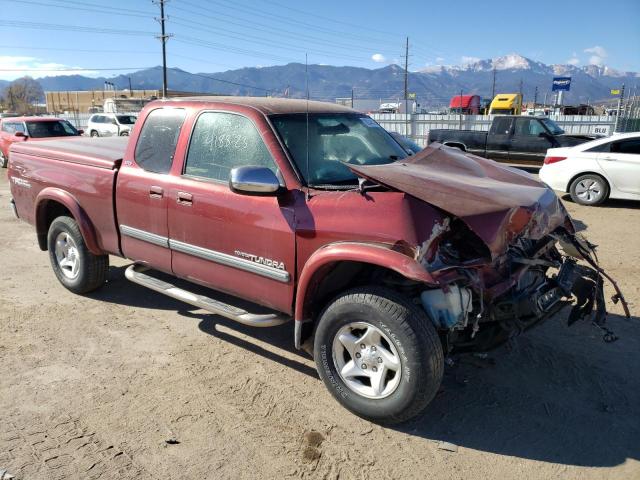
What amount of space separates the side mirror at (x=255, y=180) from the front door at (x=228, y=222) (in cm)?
18

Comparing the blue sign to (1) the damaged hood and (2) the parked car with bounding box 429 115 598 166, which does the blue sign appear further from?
(1) the damaged hood

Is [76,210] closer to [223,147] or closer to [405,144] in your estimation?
[223,147]

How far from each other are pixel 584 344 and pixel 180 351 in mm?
3315

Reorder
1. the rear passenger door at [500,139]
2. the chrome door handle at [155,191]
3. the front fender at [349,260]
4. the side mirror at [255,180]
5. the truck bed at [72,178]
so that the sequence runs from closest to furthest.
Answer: the front fender at [349,260] → the side mirror at [255,180] → the chrome door handle at [155,191] → the truck bed at [72,178] → the rear passenger door at [500,139]

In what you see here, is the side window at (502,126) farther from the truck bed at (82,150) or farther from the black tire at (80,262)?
the black tire at (80,262)

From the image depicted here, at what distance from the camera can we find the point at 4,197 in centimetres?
1187

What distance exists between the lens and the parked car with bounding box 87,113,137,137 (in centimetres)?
2653

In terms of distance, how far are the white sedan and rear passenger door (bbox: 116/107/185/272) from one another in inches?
335

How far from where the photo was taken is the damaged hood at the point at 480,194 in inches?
116

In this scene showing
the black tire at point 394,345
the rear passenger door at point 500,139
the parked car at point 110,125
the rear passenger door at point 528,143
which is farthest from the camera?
the parked car at point 110,125

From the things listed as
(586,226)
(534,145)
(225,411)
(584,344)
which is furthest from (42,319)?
(534,145)

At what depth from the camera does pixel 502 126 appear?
16.3 m

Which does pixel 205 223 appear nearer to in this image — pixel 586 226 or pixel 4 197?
pixel 586 226

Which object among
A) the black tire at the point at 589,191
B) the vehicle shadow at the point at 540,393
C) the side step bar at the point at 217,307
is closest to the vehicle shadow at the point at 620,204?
the black tire at the point at 589,191
